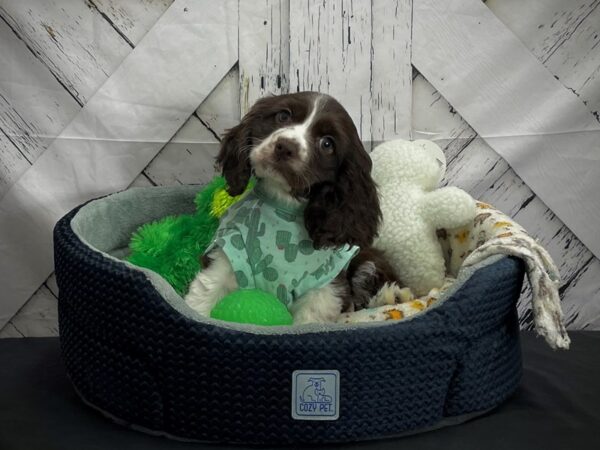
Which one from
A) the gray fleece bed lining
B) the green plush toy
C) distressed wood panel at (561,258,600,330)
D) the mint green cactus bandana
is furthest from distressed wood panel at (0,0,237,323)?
distressed wood panel at (561,258,600,330)

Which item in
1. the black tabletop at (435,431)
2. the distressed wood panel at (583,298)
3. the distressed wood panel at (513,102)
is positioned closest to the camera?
the black tabletop at (435,431)

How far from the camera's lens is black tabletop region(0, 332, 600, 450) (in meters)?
2.21

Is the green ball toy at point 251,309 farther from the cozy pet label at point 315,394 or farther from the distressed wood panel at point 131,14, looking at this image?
→ the distressed wood panel at point 131,14

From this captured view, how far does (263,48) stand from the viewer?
124 inches

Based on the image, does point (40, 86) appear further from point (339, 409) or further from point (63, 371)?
point (339, 409)

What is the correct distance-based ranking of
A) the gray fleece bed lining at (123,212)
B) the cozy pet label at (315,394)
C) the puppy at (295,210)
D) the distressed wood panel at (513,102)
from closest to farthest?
the cozy pet label at (315,394), the puppy at (295,210), the gray fleece bed lining at (123,212), the distressed wood panel at (513,102)

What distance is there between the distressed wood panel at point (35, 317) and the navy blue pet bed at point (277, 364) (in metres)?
0.95

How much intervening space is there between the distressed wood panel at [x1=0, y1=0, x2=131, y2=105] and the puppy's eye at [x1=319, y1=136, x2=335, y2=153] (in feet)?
3.85

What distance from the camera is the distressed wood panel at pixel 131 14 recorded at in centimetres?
308

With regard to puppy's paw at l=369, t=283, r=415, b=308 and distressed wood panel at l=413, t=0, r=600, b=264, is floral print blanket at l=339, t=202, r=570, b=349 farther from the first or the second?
distressed wood panel at l=413, t=0, r=600, b=264

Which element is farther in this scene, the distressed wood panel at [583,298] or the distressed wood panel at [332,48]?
the distressed wood panel at [583,298]

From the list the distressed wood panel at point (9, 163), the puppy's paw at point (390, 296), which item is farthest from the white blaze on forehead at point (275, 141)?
the distressed wood panel at point (9, 163)

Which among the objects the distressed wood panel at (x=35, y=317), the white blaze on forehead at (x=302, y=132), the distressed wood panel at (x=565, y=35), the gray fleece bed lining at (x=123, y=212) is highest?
the distressed wood panel at (x=565, y=35)

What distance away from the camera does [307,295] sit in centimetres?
254
